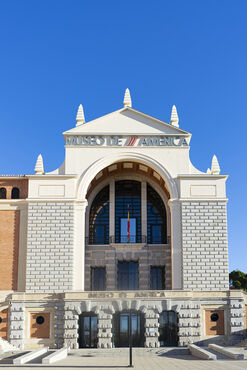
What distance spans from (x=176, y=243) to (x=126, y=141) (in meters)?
9.27

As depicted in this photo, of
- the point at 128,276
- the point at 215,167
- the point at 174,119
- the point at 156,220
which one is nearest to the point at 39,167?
the point at 156,220

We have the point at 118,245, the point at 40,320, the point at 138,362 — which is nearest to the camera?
the point at 138,362

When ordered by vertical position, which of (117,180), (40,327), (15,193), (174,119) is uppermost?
(174,119)

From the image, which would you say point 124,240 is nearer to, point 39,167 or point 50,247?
point 50,247

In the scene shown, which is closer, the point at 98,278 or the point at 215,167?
the point at 215,167

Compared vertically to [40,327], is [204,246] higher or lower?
higher

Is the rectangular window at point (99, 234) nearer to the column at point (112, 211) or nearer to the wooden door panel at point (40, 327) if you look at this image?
the column at point (112, 211)

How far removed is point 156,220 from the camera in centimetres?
4825

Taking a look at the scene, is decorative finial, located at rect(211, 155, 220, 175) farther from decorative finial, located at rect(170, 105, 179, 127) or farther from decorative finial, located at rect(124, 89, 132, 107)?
decorative finial, located at rect(124, 89, 132, 107)

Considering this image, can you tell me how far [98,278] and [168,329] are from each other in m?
8.42

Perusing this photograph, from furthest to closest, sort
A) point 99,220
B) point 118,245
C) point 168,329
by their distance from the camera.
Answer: point 99,220 → point 118,245 → point 168,329

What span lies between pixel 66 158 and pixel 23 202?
4.95 meters

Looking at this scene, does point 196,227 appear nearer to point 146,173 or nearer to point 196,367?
point 146,173

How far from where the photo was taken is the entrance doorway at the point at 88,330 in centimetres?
4138
